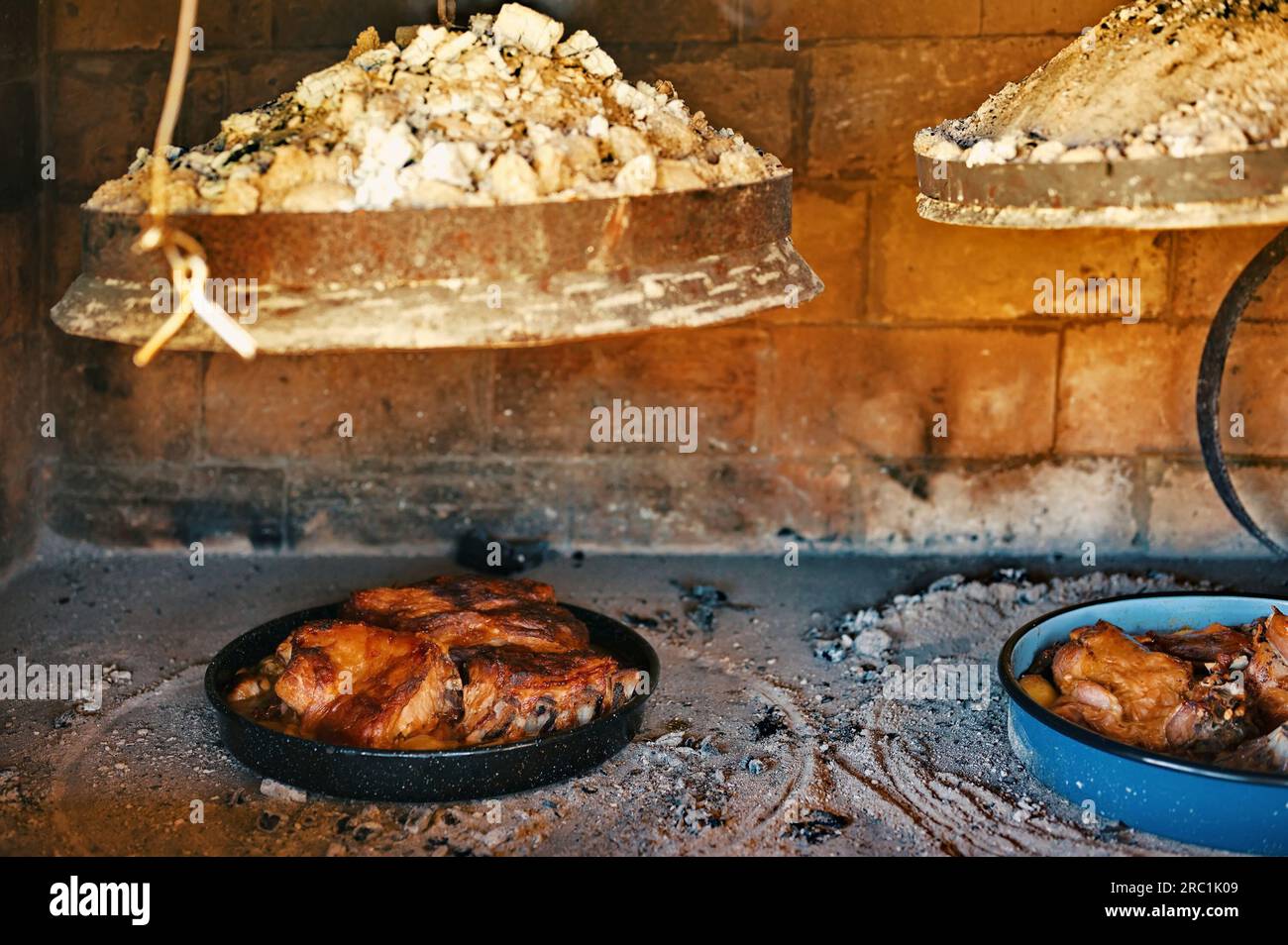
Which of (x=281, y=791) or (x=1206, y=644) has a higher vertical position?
(x=1206, y=644)

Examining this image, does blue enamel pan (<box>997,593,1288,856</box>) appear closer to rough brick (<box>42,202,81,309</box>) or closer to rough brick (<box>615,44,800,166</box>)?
rough brick (<box>615,44,800,166</box>)

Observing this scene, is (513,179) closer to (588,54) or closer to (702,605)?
(588,54)

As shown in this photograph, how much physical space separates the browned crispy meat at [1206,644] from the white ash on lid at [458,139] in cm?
163

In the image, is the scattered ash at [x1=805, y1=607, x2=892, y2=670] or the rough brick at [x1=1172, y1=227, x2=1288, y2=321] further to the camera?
the rough brick at [x1=1172, y1=227, x2=1288, y2=321]

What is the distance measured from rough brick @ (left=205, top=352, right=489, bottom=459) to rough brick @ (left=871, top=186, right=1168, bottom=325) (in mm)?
1527

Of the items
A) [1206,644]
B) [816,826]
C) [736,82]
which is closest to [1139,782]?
[1206,644]

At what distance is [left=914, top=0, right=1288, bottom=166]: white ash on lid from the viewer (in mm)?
2732

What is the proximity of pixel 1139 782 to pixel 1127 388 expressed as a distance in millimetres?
2389

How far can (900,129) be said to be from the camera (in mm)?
4984

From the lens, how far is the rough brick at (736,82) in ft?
16.2

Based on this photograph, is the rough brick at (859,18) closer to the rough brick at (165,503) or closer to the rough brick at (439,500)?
the rough brick at (439,500)

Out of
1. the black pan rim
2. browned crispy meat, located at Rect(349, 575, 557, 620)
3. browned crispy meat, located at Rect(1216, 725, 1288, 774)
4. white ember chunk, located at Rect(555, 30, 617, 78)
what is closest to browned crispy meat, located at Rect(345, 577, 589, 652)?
browned crispy meat, located at Rect(349, 575, 557, 620)

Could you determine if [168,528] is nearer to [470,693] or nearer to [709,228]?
[470,693]

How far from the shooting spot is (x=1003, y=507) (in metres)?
5.28
